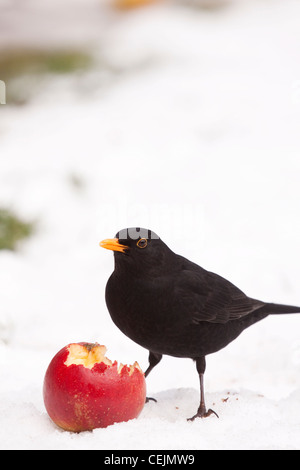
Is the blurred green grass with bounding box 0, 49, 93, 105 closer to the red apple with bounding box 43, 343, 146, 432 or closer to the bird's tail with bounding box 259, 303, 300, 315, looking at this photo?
the bird's tail with bounding box 259, 303, 300, 315

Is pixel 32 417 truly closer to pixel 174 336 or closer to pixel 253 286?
pixel 174 336

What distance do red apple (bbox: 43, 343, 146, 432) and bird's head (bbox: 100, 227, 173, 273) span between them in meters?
0.40

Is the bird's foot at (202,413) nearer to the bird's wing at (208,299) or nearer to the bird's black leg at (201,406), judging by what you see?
the bird's black leg at (201,406)

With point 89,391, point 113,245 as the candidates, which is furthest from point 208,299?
point 89,391

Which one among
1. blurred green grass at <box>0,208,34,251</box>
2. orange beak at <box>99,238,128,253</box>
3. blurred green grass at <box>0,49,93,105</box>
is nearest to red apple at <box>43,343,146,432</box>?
orange beak at <box>99,238,128,253</box>

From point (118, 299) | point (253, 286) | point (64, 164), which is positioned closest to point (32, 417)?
point (118, 299)

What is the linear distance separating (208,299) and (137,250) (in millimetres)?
426

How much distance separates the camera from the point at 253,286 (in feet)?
15.6

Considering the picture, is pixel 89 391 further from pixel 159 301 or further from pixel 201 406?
pixel 201 406

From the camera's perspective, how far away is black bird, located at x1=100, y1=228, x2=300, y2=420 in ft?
9.19

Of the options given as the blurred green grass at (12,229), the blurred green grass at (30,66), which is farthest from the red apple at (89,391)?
the blurred green grass at (30,66)

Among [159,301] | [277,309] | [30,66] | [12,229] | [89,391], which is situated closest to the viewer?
[89,391]

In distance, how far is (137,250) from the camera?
2.82 m

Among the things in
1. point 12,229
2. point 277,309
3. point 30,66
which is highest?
point 30,66
